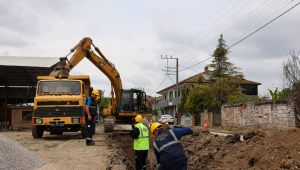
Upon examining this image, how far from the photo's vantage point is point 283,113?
14.9 m

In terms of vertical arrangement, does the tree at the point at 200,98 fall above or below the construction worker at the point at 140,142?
above

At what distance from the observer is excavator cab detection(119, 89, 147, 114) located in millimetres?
18469

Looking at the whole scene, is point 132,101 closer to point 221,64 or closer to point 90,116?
point 90,116

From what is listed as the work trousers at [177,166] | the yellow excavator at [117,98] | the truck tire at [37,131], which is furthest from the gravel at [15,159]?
the yellow excavator at [117,98]

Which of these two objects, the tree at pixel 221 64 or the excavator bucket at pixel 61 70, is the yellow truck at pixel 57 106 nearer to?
the excavator bucket at pixel 61 70

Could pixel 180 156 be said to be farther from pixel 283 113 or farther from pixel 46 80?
pixel 283 113

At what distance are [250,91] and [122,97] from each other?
1295 inches

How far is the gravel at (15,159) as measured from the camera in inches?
234

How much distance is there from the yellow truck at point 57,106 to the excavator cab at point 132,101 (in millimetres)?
5417

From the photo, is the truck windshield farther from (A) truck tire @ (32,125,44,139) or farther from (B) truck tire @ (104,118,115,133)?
(B) truck tire @ (104,118,115,133)

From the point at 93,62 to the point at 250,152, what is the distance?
12.3 m

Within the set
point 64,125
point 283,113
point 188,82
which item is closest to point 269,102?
point 283,113

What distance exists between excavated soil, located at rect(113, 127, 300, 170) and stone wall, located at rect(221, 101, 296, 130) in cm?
633

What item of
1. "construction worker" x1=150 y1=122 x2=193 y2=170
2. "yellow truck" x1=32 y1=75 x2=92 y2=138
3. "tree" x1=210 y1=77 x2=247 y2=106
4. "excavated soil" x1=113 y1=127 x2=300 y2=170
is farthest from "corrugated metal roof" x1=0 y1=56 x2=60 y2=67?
"construction worker" x1=150 y1=122 x2=193 y2=170
